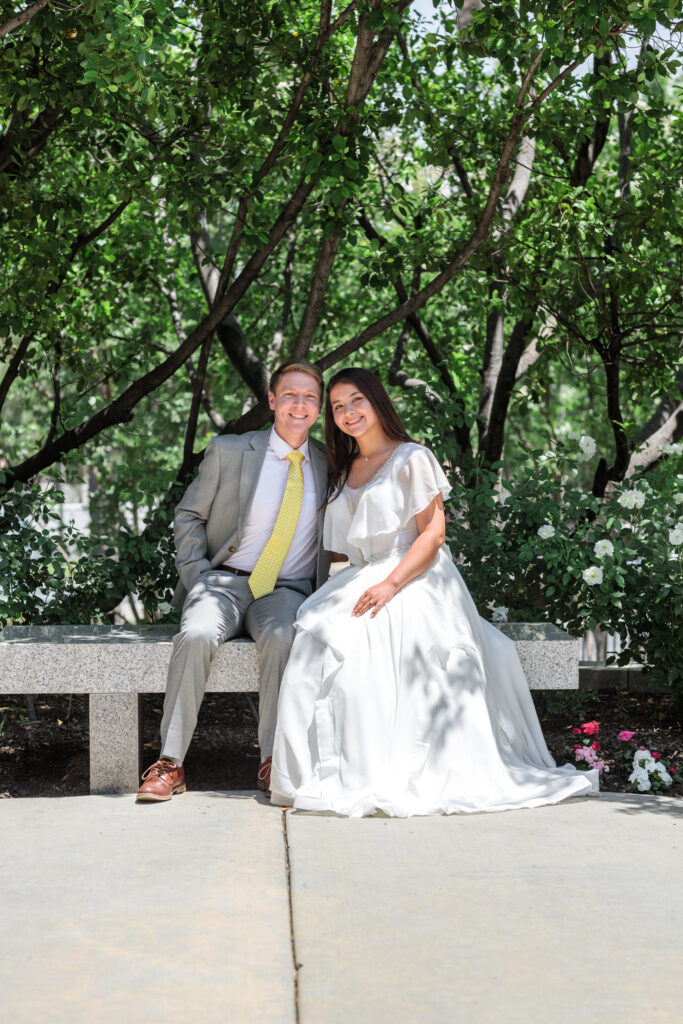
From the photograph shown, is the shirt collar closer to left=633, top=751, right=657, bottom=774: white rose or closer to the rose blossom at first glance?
the rose blossom

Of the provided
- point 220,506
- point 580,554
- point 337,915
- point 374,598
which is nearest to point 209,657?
point 374,598

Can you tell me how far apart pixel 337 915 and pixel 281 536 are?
219 cm

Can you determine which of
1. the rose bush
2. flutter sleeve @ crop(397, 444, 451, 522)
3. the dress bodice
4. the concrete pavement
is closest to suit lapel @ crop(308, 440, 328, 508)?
the dress bodice

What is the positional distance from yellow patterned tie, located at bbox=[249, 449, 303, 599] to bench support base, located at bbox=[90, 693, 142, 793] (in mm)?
747

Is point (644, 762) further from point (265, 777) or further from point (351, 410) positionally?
point (351, 410)

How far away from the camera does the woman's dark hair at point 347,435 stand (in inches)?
203

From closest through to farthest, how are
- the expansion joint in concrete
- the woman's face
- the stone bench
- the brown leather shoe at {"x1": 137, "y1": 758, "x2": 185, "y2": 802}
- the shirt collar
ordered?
1. the expansion joint in concrete
2. the brown leather shoe at {"x1": 137, "y1": 758, "x2": 185, "y2": 802}
3. the stone bench
4. the woman's face
5. the shirt collar

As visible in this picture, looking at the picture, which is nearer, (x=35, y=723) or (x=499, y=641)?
(x=499, y=641)

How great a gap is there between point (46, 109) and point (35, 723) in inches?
144

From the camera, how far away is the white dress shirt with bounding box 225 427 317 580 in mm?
5359

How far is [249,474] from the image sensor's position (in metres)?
5.37

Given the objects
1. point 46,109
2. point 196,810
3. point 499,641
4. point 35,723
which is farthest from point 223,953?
point 46,109

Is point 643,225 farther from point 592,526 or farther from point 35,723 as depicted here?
point 35,723

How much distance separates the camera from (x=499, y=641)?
5031 millimetres
